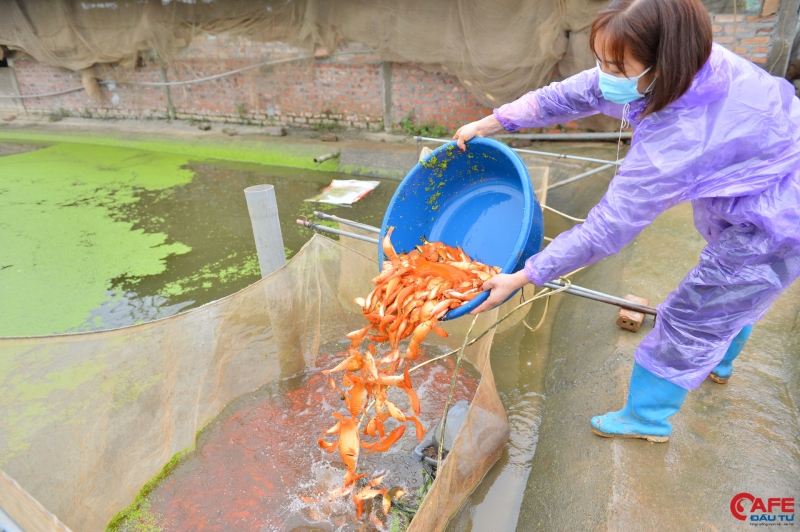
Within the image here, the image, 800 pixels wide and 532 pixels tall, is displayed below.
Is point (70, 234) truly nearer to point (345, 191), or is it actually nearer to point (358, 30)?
point (345, 191)

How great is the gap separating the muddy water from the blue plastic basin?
1.10m

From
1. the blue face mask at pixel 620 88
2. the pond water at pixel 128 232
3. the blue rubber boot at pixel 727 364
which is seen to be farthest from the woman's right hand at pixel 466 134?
the pond water at pixel 128 232

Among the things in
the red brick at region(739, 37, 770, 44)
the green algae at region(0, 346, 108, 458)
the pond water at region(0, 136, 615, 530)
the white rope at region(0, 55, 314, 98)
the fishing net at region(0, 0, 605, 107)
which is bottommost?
the pond water at region(0, 136, 615, 530)

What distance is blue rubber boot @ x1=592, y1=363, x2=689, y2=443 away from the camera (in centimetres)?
204

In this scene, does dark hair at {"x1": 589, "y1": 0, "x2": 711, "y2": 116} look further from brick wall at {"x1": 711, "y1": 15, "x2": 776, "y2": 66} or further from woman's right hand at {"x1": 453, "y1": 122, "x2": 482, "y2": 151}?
brick wall at {"x1": 711, "y1": 15, "x2": 776, "y2": 66}

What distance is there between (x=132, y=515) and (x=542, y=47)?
5.92 metres

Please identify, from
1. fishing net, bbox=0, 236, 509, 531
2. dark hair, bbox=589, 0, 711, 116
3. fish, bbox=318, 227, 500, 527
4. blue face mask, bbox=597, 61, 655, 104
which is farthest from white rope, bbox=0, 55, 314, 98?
dark hair, bbox=589, 0, 711, 116

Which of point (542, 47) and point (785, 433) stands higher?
point (542, 47)

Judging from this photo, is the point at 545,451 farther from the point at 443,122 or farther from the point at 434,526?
the point at 443,122

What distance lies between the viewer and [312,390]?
315 centimetres

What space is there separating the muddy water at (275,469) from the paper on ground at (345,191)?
3.18 m

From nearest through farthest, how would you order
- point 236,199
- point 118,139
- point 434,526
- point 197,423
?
point 434,526
point 197,423
point 236,199
point 118,139

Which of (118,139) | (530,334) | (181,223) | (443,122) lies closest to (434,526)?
(530,334)

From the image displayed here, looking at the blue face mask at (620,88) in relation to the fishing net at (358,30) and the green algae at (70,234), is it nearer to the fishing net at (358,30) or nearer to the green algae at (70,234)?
the green algae at (70,234)
